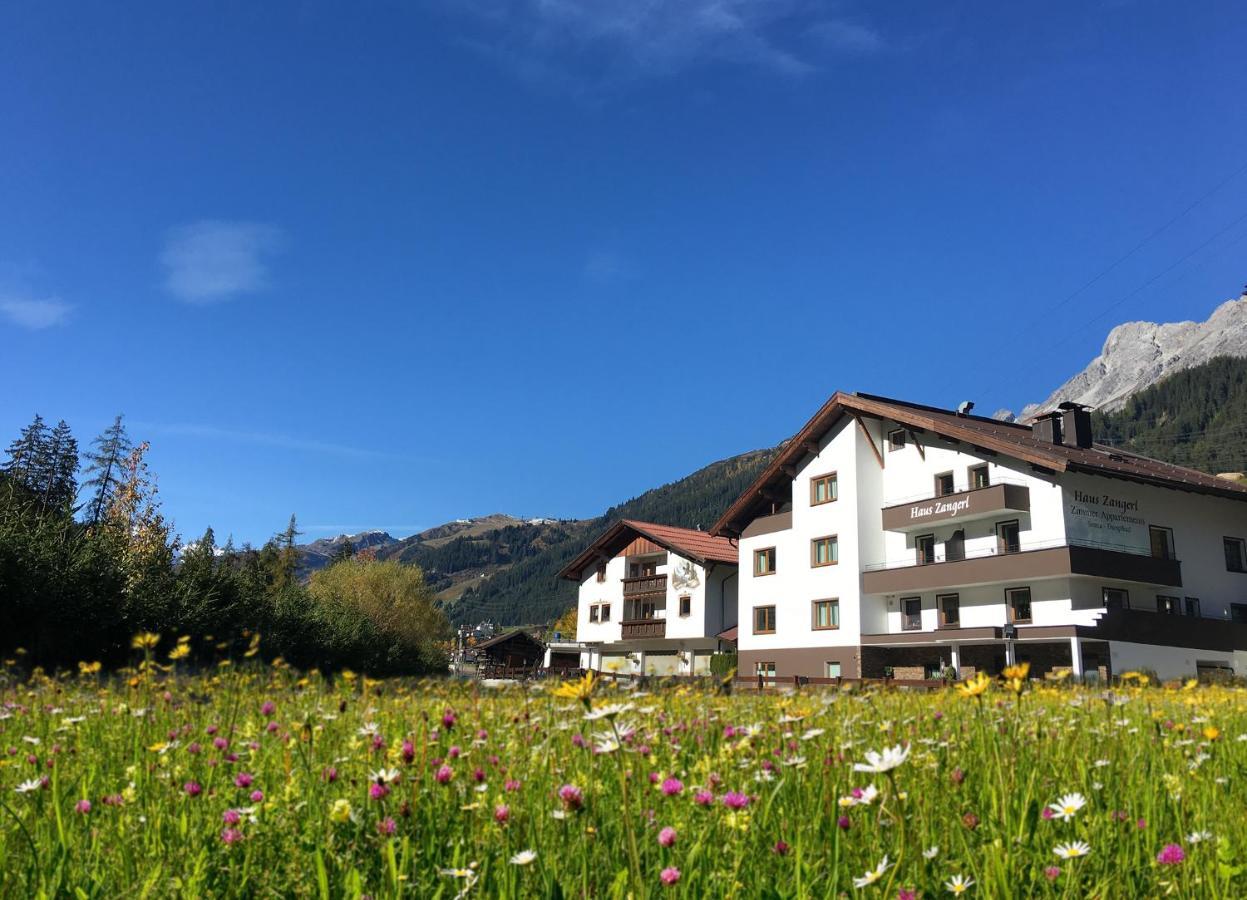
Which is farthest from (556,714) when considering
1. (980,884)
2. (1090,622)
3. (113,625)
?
(1090,622)

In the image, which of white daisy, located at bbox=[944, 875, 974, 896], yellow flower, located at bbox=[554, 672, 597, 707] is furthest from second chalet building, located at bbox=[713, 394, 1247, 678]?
yellow flower, located at bbox=[554, 672, 597, 707]

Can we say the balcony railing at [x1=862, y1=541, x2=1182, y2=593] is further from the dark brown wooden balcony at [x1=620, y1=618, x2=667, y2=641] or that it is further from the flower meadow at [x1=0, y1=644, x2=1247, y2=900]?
the flower meadow at [x1=0, y1=644, x2=1247, y2=900]

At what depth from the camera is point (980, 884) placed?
2318 mm

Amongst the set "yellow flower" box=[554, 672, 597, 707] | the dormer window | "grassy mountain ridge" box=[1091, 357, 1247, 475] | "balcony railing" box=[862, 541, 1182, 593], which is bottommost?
"yellow flower" box=[554, 672, 597, 707]

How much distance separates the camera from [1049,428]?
127 ft

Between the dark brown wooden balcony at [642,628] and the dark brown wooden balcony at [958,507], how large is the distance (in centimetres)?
1912

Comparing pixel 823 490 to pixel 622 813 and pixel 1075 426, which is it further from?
pixel 622 813

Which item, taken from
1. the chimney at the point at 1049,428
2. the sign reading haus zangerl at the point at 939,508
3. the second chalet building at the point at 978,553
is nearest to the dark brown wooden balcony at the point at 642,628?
the second chalet building at the point at 978,553

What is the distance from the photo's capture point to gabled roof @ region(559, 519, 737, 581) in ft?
172

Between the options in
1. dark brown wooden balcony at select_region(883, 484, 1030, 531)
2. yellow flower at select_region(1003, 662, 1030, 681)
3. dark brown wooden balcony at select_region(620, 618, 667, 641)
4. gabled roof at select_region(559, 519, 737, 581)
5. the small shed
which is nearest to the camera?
yellow flower at select_region(1003, 662, 1030, 681)

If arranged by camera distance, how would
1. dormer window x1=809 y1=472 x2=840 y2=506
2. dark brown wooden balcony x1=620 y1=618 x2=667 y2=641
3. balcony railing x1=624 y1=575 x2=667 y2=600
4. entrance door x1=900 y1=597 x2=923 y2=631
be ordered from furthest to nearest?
1. balcony railing x1=624 y1=575 x2=667 y2=600
2. dark brown wooden balcony x1=620 y1=618 x2=667 y2=641
3. dormer window x1=809 y1=472 x2=840 y2=506
4. entrance door x1=900 y1=597 x2=923 y2=631

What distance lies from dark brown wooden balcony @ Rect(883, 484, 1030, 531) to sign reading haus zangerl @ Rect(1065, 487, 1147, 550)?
1.69 metres

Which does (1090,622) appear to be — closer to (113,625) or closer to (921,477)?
(921,477)

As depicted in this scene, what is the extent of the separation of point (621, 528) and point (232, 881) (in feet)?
178
